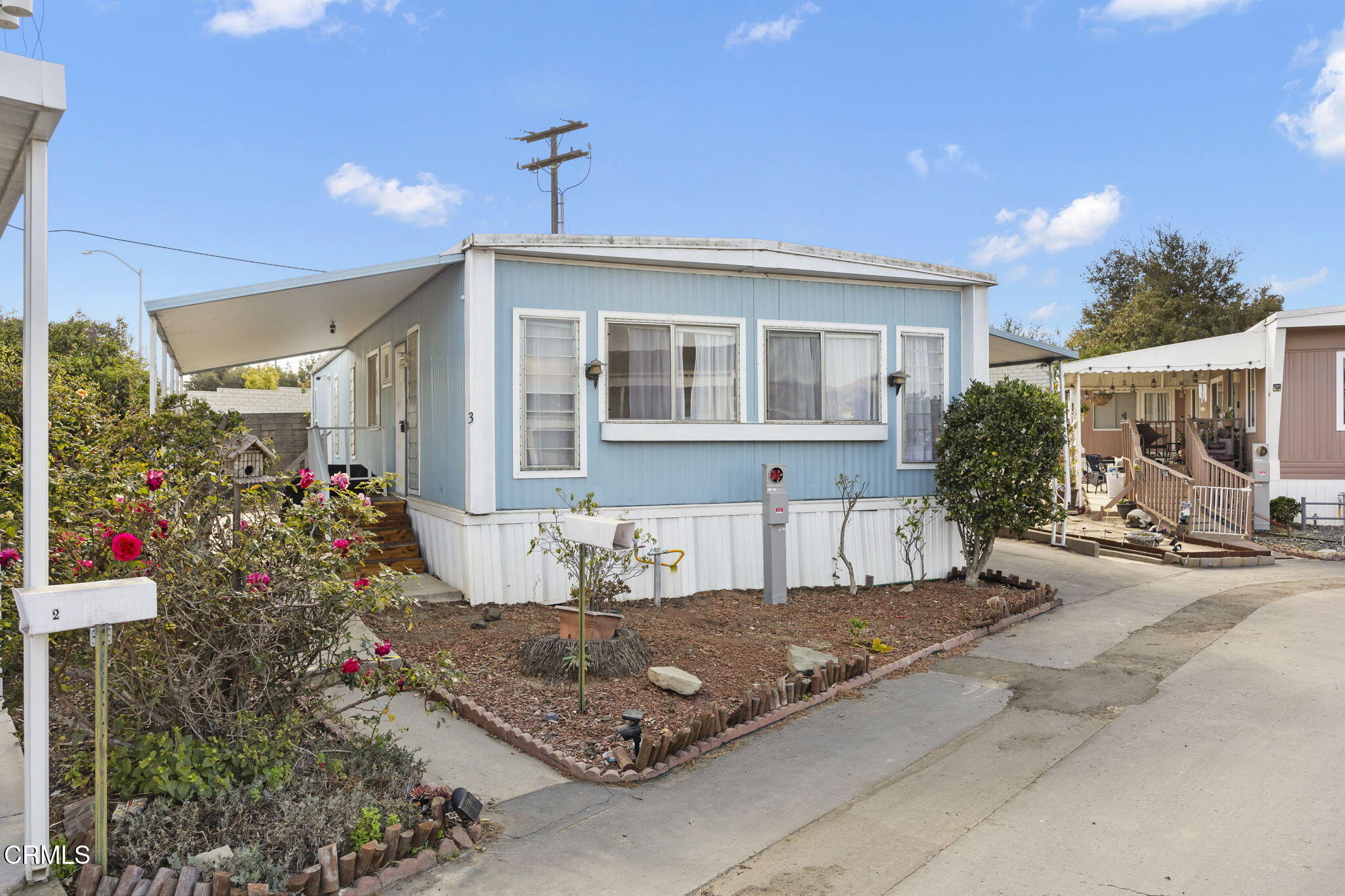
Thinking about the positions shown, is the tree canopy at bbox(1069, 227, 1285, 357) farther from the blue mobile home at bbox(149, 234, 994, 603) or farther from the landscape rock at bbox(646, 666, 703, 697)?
the landscape rock at bbox(646, 666, 703, 697)

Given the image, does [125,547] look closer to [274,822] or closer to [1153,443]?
[274,822]

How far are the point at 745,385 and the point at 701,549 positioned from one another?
1812 millimetres

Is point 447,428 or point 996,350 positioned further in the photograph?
point 996,350

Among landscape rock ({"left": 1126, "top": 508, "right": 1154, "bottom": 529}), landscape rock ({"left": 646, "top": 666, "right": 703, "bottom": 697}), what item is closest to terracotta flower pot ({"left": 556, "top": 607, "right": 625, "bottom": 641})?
landscape rock ({"left": 646, "top": 666, "right": 703, "bottom": 697})

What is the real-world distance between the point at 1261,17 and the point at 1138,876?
24.3 meters

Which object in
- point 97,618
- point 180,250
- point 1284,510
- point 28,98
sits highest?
point 180,250

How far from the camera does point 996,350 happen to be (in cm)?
1278

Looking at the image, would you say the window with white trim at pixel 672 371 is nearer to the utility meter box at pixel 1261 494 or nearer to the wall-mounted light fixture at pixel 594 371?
the wall-mounted light fixture at pixel 594 371

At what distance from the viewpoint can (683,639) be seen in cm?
686

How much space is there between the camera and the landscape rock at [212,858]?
3088 millimetres

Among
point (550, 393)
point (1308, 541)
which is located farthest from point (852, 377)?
point (1308, 541)

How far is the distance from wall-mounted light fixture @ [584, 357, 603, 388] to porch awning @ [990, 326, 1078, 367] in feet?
18.4

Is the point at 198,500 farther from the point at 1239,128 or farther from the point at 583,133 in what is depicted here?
the point at 1239,128

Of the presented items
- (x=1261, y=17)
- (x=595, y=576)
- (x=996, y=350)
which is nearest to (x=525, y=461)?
(x=595, y=576)
